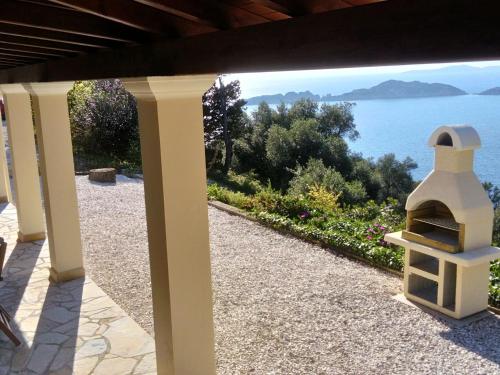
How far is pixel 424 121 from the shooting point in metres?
67.1

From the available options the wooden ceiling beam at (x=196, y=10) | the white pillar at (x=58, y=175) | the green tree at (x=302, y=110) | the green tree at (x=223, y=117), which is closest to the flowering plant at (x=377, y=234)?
the white pillar at (x=58, y=175)

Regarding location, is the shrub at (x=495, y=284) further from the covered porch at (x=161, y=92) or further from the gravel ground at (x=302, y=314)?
the covered porch at (x=161, y=92)

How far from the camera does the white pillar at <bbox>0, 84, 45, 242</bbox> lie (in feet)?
25.3

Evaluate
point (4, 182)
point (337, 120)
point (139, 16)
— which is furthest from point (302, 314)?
point (337, 120)

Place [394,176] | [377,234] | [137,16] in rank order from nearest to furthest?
[137,16] → [377,234] → [394,176]

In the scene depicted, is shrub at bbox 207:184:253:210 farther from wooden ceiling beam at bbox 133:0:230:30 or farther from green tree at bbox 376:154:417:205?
green tree at bbox 376:154:417:205

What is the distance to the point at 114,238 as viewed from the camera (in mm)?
9086

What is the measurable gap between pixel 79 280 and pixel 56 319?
3.52 feet

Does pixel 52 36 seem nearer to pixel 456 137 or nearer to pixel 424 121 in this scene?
pixel 456 137

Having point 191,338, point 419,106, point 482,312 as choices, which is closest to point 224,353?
point 191,338

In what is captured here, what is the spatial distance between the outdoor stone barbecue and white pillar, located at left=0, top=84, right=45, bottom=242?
571 cm

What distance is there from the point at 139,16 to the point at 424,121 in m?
69.4

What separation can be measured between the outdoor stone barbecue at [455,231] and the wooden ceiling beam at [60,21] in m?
4.09

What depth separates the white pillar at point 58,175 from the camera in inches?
239
